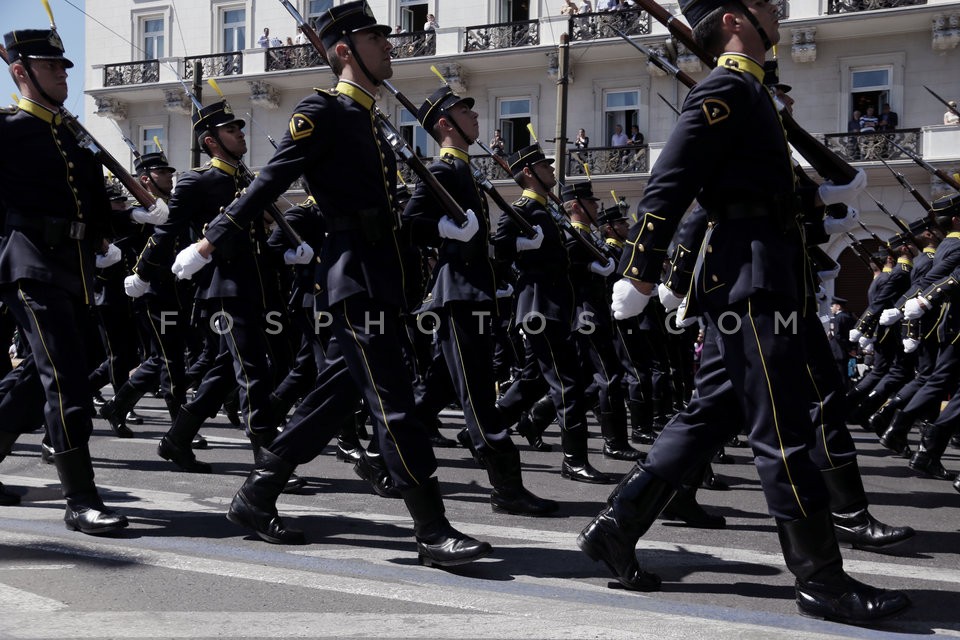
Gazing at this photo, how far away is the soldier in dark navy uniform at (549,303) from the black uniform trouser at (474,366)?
3.35ft

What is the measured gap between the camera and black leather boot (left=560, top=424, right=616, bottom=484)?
22.1 feet

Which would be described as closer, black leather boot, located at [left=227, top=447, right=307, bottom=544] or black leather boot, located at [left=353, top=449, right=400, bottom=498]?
black leather boot, located at [left=227, top=447, right=307, bottom=544]

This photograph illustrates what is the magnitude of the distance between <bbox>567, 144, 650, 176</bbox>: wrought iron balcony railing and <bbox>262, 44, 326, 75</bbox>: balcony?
8019 mm

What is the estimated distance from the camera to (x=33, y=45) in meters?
5.03

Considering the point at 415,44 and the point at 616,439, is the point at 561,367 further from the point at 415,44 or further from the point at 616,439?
the point at 415,44

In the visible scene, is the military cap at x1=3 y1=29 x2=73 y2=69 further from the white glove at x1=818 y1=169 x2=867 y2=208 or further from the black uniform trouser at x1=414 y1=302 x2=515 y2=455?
the white glove at x1=818 y1=169 x2=867 y2=208

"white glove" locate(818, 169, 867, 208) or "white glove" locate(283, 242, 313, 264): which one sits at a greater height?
"white glove" locate(818, 169, 867, 208)

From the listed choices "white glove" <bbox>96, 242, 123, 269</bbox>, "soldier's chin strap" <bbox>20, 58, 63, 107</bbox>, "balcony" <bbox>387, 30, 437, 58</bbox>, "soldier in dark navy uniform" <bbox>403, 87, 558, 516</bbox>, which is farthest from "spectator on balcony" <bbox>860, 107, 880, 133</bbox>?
"soldier's chin strap" <bbox>20, 58, 63, 107</bbox>

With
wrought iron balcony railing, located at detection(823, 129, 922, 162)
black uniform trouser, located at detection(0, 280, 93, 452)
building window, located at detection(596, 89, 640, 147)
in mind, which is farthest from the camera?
building window, located at detection(596, 89, 640, 147)

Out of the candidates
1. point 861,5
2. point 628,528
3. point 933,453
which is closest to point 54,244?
point 628,528

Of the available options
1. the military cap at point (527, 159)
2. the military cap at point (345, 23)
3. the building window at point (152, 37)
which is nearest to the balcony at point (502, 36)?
the building window at point (152, 37)

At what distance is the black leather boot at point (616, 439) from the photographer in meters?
7.94

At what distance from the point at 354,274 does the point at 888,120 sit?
76.2 ft

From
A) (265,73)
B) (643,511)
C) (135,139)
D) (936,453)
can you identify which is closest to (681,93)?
(265,73)
